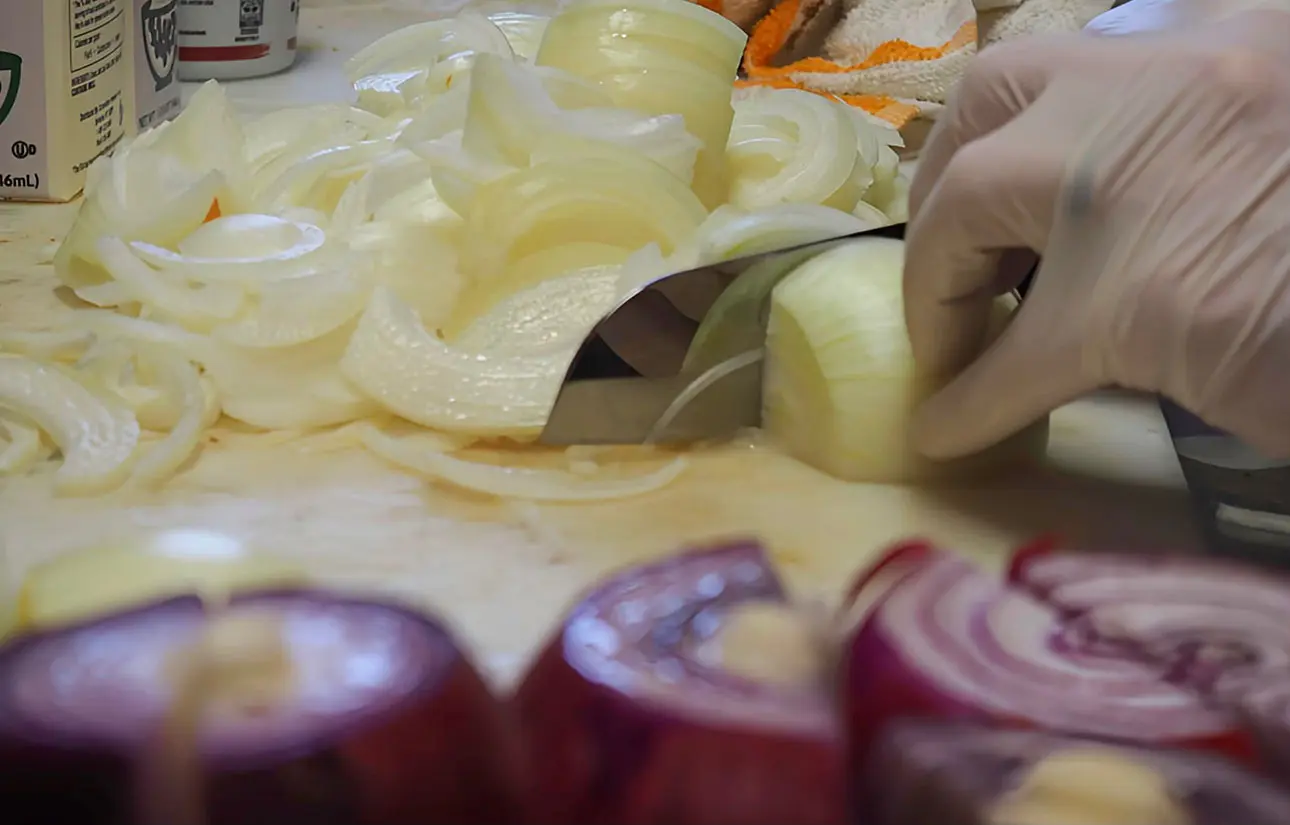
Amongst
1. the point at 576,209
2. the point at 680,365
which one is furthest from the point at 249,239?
the point at 680,365

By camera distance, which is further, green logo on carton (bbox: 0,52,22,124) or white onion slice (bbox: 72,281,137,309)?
green logo on carton (bbox: 0,52,22,124)

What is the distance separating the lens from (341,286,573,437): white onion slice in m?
0.92

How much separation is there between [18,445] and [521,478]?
38 cm

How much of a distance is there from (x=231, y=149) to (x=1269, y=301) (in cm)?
100

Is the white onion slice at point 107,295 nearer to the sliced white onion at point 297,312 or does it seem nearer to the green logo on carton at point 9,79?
the sliced white onion at point 297,312

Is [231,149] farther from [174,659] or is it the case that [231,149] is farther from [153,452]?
[174,659]

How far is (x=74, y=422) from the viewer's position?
34.9 inches

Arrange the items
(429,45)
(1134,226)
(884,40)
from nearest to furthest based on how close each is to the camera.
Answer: (1134,226) < (429,45) < (884,40)

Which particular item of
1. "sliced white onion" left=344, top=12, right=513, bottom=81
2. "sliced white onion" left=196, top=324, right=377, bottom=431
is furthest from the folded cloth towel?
"sliced white onion" left=196, top=324, right=377, bottom=431

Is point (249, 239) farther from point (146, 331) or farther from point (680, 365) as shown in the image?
point (680, 365)

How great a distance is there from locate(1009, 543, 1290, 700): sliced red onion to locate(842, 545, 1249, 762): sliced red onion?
0.6 inches

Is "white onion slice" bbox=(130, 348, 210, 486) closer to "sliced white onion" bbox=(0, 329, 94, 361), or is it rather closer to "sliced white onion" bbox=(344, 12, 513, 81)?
"sliced white onion" bbox=(0, 329, 94, 361)

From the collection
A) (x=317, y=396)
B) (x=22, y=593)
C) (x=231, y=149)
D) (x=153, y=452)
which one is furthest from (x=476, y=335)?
(x=22, y=593)

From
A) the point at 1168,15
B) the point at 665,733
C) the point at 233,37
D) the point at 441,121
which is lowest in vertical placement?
the point at 233,37
